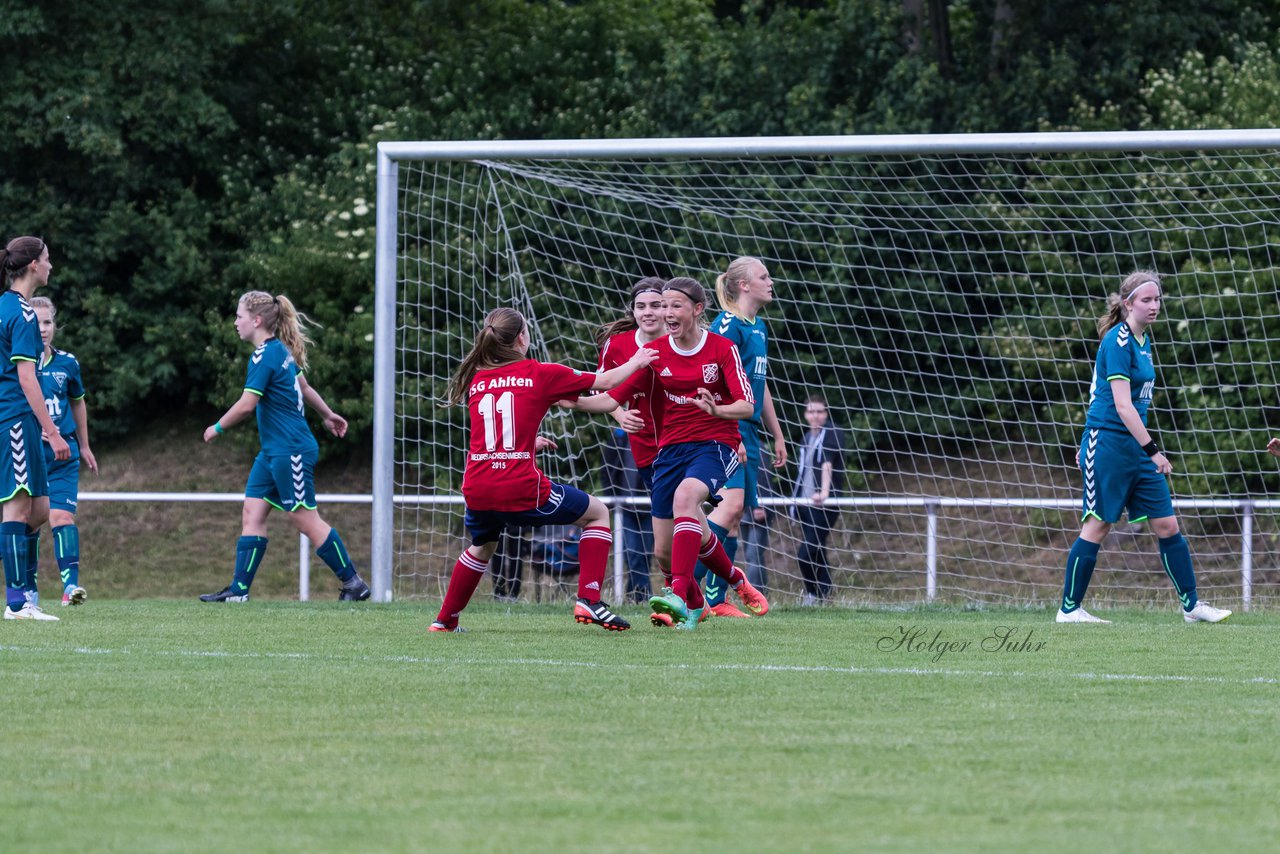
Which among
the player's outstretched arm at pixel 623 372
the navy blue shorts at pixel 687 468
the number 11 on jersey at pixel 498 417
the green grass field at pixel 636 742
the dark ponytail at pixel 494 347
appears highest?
the dark ponytail at pixel 494 347

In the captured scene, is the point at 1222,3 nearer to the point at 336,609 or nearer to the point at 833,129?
the point at 833,129

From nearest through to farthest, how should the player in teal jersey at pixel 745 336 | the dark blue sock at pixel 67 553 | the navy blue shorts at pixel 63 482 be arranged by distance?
the player in teal jersey at pixel 745 336 → the dark blue sock at pixel 67 553 → the navy blue shorts at pixel 63 482

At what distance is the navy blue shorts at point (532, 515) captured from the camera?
26.3ft

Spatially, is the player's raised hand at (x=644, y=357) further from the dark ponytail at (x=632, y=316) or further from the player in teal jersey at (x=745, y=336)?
the player in teal jersey at (x=745, y=336)

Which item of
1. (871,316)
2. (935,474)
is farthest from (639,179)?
(935,474)

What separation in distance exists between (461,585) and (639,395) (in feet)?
4.38

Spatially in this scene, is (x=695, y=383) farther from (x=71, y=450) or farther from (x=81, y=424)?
(x=71, y=450)

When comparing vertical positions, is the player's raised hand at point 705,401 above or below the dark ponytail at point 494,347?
below

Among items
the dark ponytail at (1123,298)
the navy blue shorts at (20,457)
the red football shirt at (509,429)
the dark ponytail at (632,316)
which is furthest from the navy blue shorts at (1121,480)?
the navy blue shorts at (20,457)

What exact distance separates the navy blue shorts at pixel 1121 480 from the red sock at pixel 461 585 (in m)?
3.36

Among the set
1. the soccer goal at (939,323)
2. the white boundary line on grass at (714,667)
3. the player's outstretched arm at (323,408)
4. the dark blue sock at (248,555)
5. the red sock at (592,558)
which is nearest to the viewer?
the white boundary line on grass at (714,667)

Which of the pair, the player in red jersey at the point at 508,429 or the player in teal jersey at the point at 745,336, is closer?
the player in red jersey at the point at 508,429

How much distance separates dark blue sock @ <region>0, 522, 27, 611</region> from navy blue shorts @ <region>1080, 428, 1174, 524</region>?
5623 millimetres

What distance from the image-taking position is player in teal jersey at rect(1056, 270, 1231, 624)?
9.18 meters
